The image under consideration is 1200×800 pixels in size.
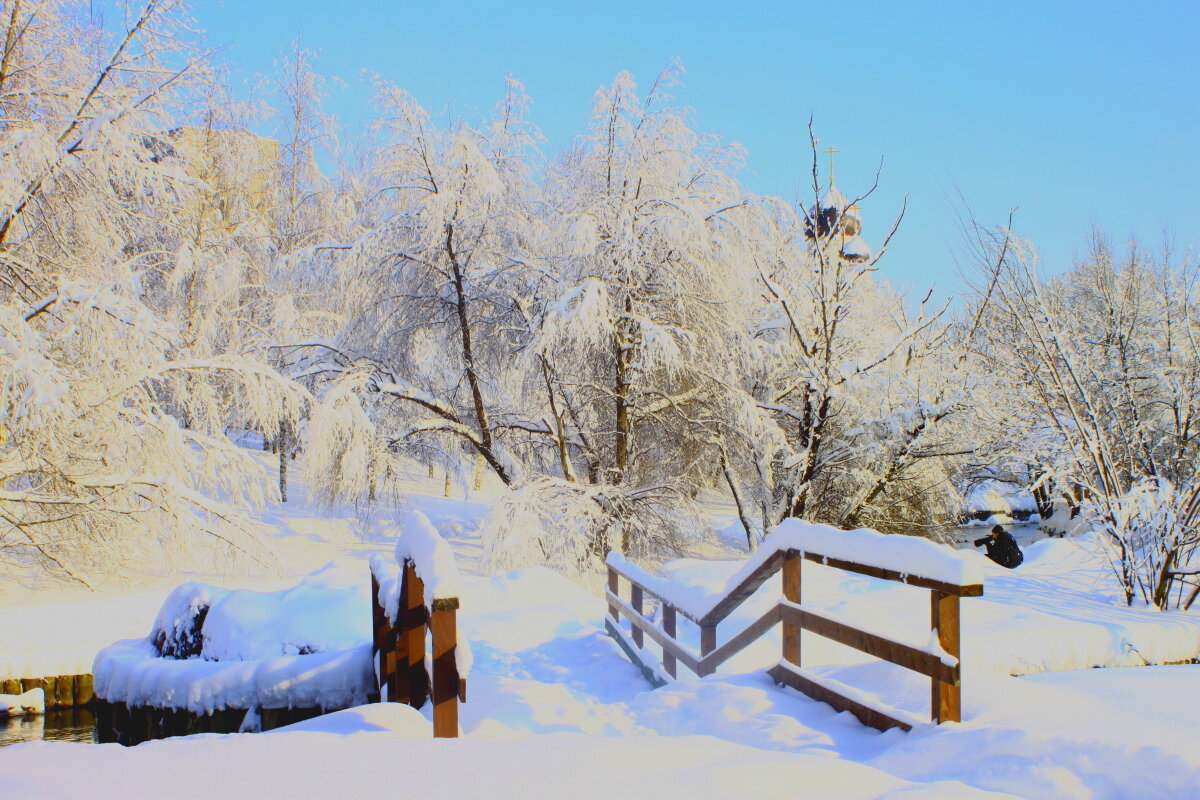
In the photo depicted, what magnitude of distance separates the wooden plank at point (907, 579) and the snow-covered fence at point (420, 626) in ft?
5.25

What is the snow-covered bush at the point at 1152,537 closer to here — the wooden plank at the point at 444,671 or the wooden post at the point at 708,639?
the wooden post at the point at 708,639

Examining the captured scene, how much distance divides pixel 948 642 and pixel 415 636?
2.09m

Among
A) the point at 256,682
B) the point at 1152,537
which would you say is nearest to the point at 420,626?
the point at 256,682

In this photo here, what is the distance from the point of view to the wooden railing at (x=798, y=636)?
305cm

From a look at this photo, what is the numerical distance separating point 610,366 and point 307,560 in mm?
6233

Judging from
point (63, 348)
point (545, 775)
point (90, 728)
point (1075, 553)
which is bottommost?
point (90, 728)

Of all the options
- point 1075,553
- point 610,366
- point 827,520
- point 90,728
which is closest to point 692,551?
point 827,520

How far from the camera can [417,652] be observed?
143 inches

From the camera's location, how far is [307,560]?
1410 centimetres

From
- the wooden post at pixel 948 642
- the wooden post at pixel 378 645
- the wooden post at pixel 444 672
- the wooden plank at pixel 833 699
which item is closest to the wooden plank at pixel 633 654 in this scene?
the wooden plank at pixel 833 699

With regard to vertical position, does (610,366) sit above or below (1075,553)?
above

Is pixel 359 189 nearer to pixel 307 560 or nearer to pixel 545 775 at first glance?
pixel 307 560

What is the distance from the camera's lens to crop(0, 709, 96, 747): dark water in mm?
6590

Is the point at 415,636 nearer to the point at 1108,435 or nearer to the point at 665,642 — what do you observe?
the point at 665,642
